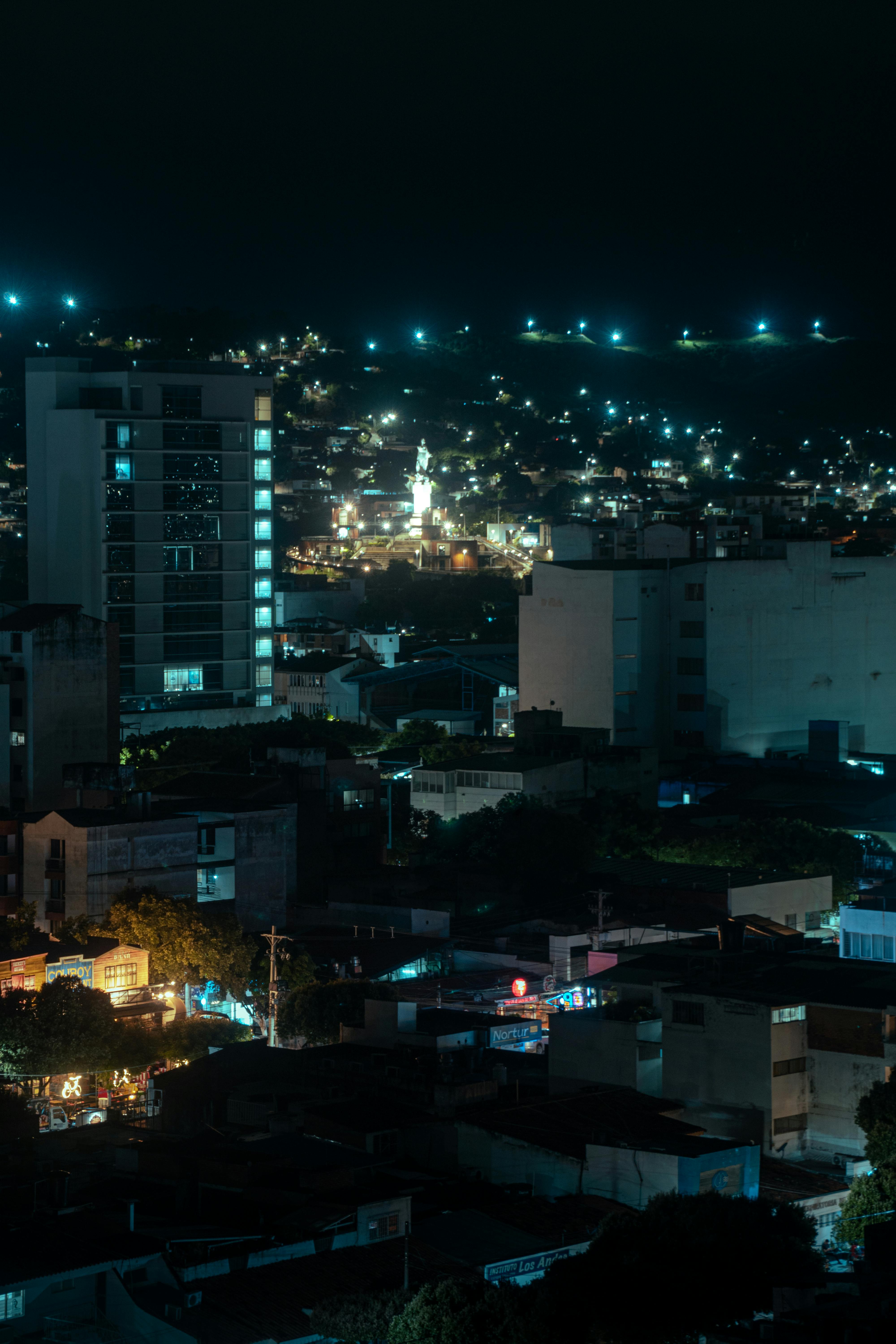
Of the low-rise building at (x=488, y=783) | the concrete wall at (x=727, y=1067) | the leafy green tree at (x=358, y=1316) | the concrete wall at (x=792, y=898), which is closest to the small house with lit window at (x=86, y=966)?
the concrete wall at (x=727, y=1067)

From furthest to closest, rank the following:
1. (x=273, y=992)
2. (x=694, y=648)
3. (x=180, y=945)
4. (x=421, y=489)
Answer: (x=421, y=489)
(x=694, y=648)
(x=180, y=945)
(x=273, y=992)

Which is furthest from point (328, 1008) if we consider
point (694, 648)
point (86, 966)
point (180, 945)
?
point (694, 648)

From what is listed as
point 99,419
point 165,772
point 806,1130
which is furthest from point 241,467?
point 806,1130

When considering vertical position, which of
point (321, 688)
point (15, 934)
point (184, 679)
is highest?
point (184, 679)

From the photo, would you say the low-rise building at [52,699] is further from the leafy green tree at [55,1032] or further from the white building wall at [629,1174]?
the white building wall at [629,1174]

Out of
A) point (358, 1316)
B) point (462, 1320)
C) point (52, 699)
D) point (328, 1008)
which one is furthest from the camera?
point (52, 699)

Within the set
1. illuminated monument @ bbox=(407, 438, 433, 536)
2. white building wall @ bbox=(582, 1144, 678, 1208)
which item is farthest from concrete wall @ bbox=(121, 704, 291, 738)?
illuminated monument @ bbox=(407, 438, 433, 536)

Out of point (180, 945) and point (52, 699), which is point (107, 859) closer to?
point (180, 945)
